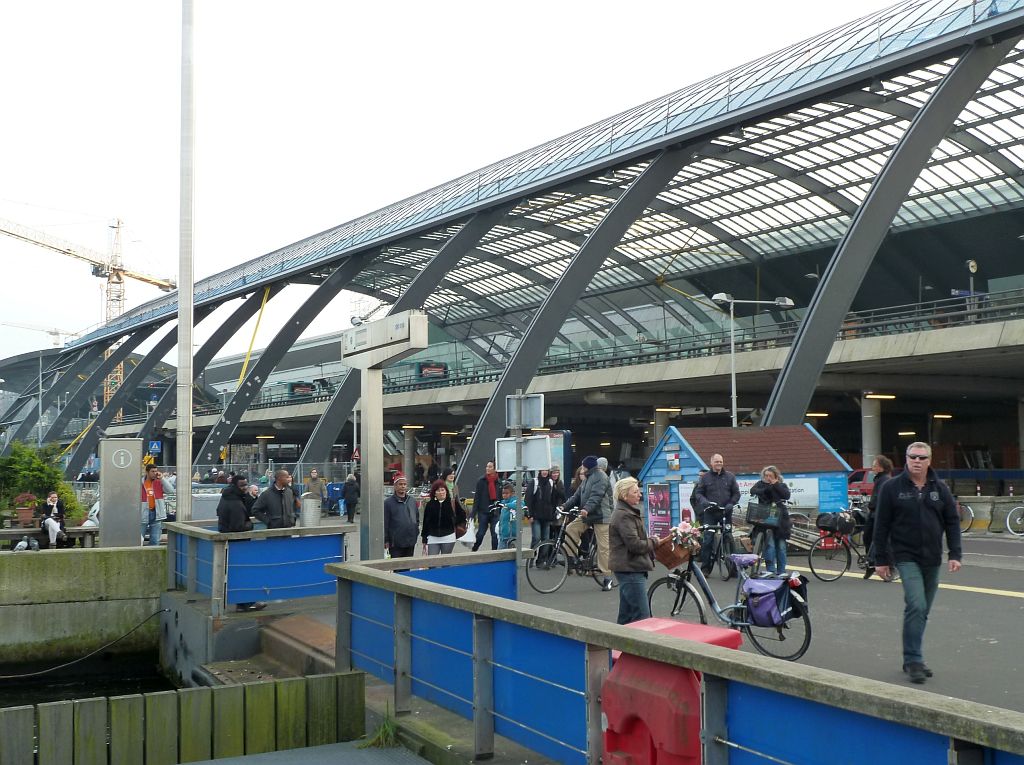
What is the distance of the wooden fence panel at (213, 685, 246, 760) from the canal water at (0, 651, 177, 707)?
675 centimetres

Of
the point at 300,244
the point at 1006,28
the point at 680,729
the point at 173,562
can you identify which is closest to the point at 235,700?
the point at 680,729

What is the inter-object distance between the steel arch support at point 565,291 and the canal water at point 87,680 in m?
13.6

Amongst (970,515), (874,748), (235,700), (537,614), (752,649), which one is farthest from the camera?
(970,515)

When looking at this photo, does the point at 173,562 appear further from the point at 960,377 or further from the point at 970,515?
the point at 960,377

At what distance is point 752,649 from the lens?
8875mm

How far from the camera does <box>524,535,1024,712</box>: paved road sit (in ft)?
24.2

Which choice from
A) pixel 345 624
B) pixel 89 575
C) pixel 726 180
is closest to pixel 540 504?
pixel 89 575

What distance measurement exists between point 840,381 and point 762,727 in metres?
33.6

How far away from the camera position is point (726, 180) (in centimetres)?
4012

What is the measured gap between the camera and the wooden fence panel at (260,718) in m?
6.70

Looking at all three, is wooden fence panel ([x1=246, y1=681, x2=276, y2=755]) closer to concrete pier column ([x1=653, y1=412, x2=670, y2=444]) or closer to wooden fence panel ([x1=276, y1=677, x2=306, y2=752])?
wooden fence panel ([x1=276, y1=677, x2=306, y2=752])

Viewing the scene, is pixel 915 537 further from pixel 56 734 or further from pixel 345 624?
pixel 56 734

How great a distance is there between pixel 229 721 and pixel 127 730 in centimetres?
66

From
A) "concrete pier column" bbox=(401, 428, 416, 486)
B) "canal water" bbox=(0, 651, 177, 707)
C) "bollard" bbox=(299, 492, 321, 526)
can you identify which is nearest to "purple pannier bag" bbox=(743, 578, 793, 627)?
"canal water" bbox=(0, 651, 177, 707)
